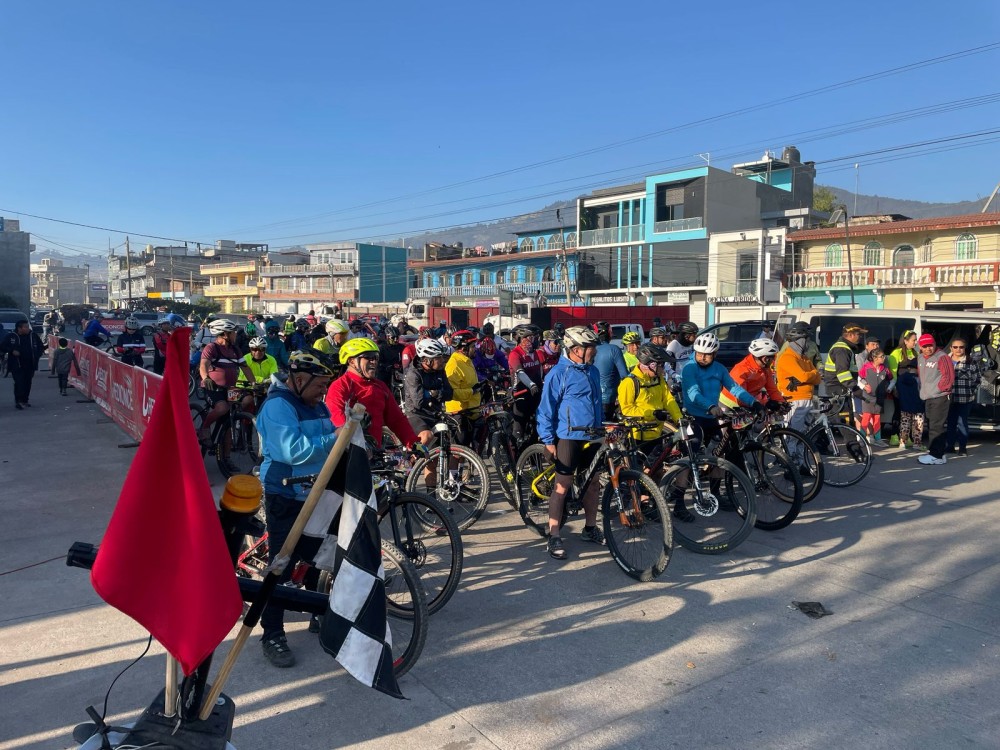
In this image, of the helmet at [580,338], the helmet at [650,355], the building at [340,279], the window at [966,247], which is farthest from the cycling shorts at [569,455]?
the building at [340,279]

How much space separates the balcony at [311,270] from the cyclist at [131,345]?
198 feet

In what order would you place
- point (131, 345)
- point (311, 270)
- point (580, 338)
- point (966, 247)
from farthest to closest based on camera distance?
point (311, 270) < point (966, 247) < point (131, 345) < point (580, 338)

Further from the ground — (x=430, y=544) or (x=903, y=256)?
(x=903, y=256)

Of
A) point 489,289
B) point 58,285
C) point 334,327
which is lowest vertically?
point 334,327

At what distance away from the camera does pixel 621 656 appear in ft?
13.8

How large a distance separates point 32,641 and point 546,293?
4871 centimetres

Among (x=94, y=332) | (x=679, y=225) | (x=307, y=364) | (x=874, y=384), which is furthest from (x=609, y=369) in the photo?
(x=679, y=225)

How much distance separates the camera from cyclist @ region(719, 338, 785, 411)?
7531mm

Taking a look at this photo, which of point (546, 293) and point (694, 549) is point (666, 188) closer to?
point (546, 293)

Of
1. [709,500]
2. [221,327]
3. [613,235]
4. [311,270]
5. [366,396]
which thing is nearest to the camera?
[366,396]

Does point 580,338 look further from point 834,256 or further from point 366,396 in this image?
point 834,256

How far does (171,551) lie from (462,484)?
15.1 ft

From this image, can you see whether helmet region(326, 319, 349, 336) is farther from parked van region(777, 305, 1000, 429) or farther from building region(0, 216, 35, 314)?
building region(0, 216, 35, 314)

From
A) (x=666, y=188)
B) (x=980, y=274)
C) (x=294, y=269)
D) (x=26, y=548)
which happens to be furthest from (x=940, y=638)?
(x=294, y=269)
